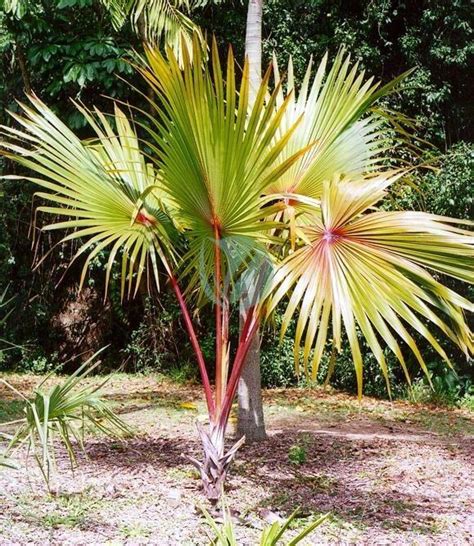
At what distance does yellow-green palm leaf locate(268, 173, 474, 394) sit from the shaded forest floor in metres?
1.06

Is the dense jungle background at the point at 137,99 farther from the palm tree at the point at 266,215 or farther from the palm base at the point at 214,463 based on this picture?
the palm base at the point at 214,463

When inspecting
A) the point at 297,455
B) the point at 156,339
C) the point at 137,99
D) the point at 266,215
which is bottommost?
the point at 297,455

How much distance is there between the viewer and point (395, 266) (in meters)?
3.14

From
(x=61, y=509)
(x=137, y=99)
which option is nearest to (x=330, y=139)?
(x=61, y=509)

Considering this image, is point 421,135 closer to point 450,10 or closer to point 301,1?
point 450,10

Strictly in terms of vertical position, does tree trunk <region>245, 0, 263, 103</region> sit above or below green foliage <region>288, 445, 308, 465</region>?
above

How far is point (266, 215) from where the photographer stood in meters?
3.44

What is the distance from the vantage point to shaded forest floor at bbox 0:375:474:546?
364 cm

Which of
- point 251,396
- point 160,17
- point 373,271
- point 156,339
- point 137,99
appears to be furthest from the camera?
point 156,339

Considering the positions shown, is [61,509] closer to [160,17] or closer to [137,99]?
[160,17]

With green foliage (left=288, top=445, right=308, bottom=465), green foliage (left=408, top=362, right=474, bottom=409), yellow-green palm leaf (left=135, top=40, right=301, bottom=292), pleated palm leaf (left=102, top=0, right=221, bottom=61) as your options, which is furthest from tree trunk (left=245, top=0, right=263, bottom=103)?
green foliage (left=408, top=362, right=474, bottom=409)

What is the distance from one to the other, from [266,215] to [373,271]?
634 mm

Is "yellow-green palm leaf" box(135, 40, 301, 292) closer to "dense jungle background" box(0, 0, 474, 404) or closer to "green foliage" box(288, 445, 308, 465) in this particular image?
"green foliage" box(288, 445, 308, 465)

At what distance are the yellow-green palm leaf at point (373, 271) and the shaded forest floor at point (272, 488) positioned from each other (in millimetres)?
1058
